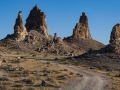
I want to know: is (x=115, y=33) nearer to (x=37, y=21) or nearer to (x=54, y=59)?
(x=54, y=59)

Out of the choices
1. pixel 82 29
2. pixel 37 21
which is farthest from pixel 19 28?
pixel 82 29

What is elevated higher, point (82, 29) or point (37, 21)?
point (37, 21)

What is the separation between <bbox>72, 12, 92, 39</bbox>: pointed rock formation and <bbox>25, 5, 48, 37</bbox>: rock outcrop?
15225 mm

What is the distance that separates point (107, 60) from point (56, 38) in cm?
5348

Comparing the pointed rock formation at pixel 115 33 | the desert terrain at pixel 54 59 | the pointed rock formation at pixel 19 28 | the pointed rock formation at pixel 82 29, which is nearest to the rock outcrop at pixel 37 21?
the desert terrain at pixel 54 59

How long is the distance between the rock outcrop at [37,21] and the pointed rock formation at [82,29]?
50.0 feet

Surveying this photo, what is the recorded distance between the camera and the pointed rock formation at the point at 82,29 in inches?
4811

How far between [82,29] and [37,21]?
21076mm

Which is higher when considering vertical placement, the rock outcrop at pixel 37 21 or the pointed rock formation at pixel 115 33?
the rock outcrop at pixel 37 21

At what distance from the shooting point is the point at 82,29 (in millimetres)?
123562

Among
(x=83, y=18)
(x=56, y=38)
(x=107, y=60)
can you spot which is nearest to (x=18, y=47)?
(x=56, y=38)

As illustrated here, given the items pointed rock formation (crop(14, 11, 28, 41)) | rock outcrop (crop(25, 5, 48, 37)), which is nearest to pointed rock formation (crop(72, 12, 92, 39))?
rock outcrop (crop(25, 5, 48, 37))

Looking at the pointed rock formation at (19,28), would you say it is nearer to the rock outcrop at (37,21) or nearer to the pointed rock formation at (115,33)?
the rock outcrop at (37,21)

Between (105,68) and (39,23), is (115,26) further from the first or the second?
(39,23)
